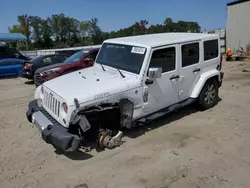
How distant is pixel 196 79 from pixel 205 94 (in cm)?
60

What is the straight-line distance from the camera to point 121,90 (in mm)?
4348

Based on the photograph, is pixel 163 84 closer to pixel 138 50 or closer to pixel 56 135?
pixel 138 50

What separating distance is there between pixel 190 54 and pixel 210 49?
87cm

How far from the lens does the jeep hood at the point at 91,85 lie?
4012mm

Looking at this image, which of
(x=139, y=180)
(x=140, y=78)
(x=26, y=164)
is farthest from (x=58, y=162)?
(x=140, y=78)

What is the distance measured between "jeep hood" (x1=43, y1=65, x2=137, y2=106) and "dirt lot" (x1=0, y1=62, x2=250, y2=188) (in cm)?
106

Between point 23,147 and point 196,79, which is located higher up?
point 196,79

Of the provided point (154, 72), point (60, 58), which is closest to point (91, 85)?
point (154, 72)

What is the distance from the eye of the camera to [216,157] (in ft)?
13.4

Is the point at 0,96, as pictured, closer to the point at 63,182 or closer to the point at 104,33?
the point at 63,182

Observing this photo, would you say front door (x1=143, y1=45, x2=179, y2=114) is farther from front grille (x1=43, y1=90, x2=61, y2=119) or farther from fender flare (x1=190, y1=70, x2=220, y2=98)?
front grille (x1=43, y1=90, x2=61, y2=119)

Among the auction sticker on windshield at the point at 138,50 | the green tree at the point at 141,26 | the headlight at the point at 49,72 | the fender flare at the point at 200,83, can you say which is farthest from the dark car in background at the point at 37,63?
the green tree at the point at 141,26

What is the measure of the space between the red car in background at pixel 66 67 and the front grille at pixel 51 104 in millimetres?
4673

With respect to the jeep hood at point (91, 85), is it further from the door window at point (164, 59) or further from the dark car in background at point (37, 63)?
the dark car in background at point (37, 63)
